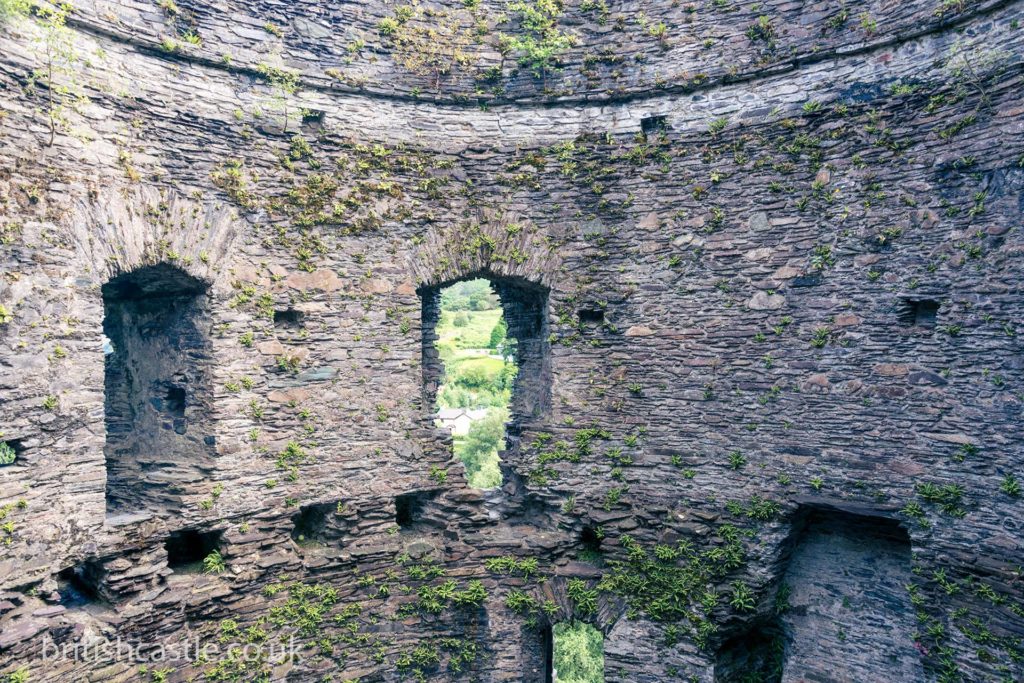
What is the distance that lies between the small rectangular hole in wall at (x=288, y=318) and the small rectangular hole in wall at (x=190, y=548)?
7.34 ft

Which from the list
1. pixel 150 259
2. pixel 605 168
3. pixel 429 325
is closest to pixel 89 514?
pixel 150 259

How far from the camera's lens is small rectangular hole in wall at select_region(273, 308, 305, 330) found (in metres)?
7.55

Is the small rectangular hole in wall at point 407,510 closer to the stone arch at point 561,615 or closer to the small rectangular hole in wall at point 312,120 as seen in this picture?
the stone arch at point 561,615

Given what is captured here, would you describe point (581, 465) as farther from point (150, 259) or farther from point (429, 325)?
point (150, 259)

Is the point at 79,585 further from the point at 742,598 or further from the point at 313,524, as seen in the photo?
the point at 742,598

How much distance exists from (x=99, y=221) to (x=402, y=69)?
3.69 metres

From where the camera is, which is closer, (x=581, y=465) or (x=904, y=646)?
(x=904, y=646)

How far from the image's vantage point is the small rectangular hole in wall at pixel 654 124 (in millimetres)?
8109

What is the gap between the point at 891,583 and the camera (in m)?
6.98

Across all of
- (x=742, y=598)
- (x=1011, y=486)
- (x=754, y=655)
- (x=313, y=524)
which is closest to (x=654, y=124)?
(x=1011, y=486)

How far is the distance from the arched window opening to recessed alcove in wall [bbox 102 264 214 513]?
8.32 feet

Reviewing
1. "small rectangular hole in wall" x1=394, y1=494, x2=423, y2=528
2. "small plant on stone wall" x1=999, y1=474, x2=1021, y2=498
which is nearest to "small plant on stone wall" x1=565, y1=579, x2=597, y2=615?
"small rectangular hole in wall" x1=394, y1=494, x2=423, y2=528

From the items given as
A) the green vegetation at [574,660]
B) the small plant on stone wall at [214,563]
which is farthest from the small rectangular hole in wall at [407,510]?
the green vegetation at [574,660]

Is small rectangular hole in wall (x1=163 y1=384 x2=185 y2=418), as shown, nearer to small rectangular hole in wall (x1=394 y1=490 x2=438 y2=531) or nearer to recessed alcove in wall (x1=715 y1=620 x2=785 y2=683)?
small rectangular hole in wall (x1=394 y1=490 x2=438 y2=531)
